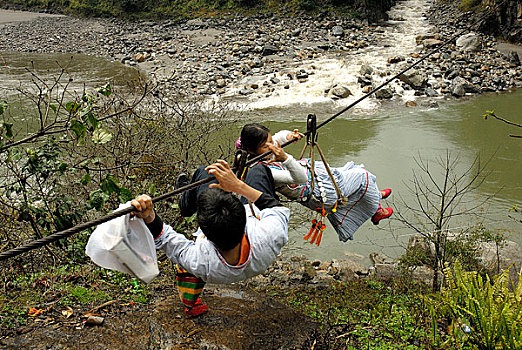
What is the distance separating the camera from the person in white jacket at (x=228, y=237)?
6.57 ft

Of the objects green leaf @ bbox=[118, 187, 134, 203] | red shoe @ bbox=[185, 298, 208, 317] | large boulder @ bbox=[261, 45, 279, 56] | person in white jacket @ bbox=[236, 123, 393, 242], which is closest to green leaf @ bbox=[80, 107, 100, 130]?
green leaf @ bbox=[118, 187, 134, 203]

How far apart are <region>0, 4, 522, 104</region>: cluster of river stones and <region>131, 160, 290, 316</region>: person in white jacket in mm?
7698

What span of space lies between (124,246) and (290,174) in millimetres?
1139

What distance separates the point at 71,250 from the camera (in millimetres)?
3902

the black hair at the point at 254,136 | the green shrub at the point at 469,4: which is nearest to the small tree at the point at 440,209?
the black hair at the point at 254,136

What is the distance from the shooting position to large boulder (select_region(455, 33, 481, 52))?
14.4 meters

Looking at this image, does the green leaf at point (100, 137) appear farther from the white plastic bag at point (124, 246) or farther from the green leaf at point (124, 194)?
the white plastic bag at point (124, 246)

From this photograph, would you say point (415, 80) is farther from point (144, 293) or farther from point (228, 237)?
point (228, 237)

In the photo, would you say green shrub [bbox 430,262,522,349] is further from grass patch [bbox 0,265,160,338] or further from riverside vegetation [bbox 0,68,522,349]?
grass patch [bbox 0,265,160,338]

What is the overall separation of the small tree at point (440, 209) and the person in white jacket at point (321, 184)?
0.77 m

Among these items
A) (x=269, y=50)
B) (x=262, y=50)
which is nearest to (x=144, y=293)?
(x=269, y=50)

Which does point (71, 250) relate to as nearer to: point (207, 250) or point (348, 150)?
point (207, 250)

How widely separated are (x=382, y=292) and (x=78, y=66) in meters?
15.8

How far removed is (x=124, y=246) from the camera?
1.93 meters
